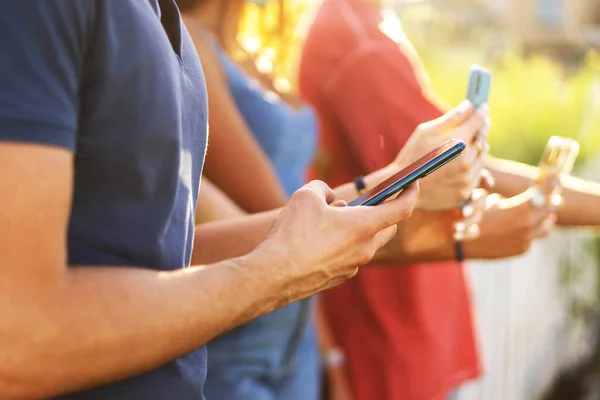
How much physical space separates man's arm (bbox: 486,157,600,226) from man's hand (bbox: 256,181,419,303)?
1147 mm

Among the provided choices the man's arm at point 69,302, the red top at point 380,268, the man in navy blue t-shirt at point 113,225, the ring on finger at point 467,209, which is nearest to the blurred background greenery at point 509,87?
the red top at point 380,268

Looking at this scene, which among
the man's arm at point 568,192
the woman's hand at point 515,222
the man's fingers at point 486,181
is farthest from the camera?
the man's arm at point 568,192

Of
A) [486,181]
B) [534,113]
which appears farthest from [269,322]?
[534,113]

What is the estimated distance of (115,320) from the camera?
89 centimetres

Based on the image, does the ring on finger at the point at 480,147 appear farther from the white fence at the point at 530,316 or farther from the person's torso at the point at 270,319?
the white fence at the point at 530,316

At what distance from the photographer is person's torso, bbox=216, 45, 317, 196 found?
207 cm

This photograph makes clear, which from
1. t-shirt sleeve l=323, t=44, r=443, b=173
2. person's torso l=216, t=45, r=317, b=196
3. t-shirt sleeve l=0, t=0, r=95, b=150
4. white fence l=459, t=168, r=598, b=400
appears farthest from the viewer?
white fence l=459, t=168, r=598, b=400

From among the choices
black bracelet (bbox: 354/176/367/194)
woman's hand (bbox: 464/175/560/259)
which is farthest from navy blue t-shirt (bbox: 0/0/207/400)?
woman's hand (bbox: 464/175/560/259)

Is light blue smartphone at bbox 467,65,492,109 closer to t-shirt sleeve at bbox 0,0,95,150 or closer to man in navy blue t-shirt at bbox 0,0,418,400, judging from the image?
man in navy blue t-shirt at bbox 0,0,418,400

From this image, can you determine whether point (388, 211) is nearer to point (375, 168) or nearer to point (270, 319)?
point (270, 319)

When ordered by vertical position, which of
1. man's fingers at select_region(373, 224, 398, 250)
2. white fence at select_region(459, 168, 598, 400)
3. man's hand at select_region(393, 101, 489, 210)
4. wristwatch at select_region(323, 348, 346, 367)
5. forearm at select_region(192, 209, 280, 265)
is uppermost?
man's fingers at select_region(373, 224, 398, 250)

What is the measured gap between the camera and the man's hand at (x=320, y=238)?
1028mm

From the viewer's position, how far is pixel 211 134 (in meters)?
1.87

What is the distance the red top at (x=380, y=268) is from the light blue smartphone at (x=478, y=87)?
0.70 metres
